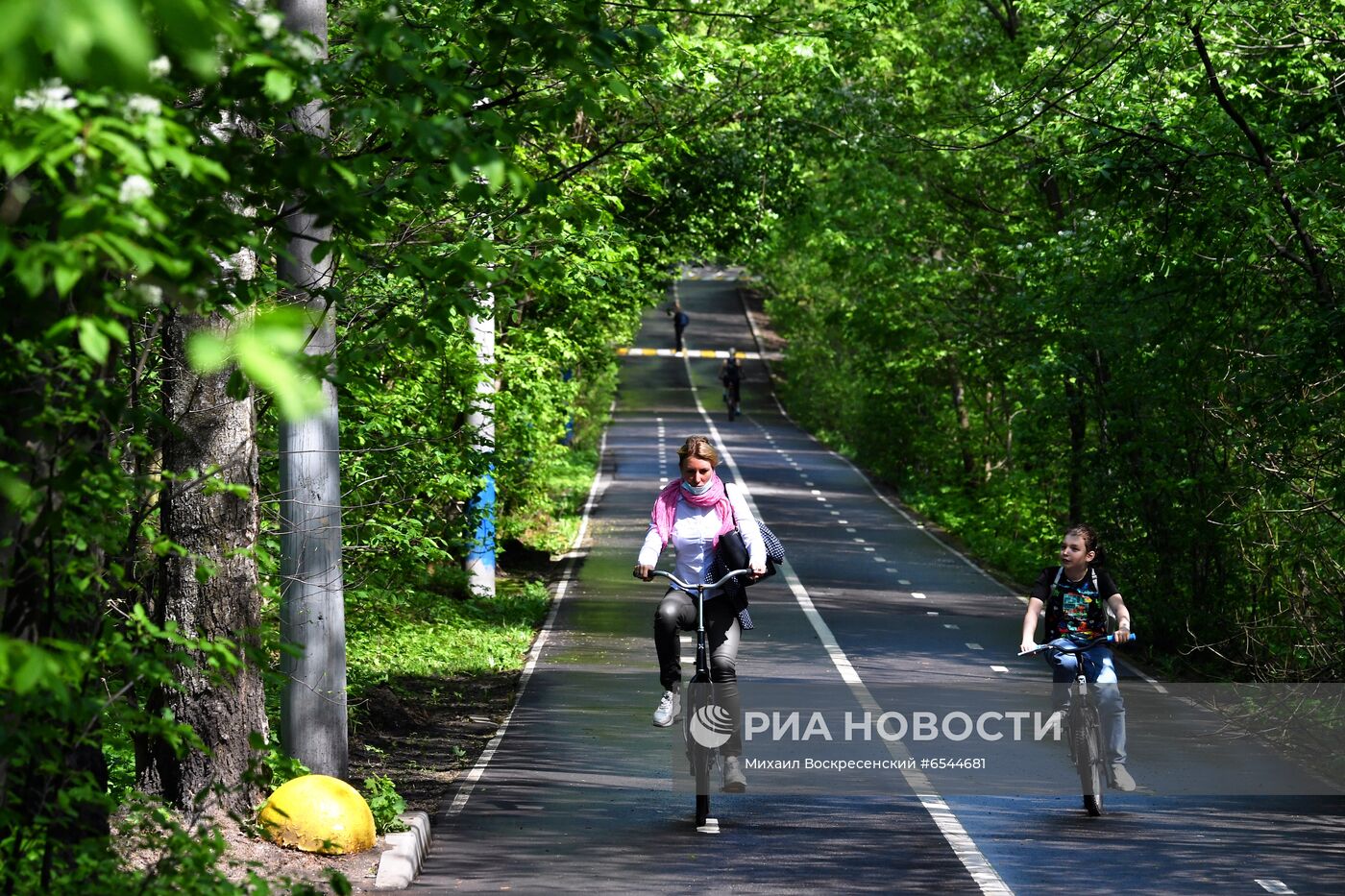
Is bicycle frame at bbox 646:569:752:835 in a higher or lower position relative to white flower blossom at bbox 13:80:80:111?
lower

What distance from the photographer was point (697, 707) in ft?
31.7

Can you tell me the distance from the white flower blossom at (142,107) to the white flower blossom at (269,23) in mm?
476

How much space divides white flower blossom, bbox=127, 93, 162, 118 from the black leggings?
20.6ft

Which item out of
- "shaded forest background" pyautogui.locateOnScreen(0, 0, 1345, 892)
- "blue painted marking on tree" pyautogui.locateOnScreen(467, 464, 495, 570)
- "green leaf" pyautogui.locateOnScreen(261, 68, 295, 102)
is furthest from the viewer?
"blue painted marking on tree" pyautogui.locateOnScreen(467, 464, 495, 570)

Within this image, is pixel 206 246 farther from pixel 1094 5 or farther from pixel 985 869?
pixel 1094 5

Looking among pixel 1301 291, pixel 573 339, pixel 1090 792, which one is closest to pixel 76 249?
pixel 1090 792

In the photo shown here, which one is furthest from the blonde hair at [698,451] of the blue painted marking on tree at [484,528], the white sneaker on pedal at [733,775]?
the blue painted marking on tree at [484,528]

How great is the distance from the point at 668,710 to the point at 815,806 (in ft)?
4.34

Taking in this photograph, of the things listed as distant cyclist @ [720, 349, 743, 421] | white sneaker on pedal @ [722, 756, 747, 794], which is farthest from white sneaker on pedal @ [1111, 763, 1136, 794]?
distant cyclist @ [720, 349, 743, 421]

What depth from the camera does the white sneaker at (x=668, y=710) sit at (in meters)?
9.74

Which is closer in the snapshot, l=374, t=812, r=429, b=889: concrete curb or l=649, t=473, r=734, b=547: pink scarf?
l=374, t=812, r=429, b=889: concrete curb

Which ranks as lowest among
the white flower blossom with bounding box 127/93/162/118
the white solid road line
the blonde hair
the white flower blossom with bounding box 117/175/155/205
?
the white solid road line

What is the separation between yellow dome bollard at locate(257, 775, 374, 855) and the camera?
27.9ft

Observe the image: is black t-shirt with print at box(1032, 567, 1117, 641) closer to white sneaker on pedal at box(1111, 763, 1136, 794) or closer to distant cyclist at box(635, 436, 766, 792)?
white sneaker on pedal at box(1111, 763, 1136, 794)
